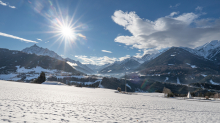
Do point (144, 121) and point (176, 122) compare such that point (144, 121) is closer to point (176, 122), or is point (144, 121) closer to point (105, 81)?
point (176, 122)

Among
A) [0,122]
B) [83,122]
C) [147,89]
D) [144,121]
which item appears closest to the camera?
[0,122]

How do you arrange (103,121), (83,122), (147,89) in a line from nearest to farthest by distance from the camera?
(83,122)
(103,121)
(147,89)

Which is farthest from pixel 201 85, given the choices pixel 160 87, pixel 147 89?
pixel 147 89

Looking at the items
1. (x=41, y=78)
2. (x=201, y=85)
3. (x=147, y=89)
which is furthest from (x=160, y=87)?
(x=41, y=78)

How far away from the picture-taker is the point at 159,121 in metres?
10.5

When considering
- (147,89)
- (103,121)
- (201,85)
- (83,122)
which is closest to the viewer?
(83,122)

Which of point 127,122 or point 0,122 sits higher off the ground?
point 0,122

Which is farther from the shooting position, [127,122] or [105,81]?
[105,81]

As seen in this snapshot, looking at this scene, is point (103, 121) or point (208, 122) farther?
point (208, 122)

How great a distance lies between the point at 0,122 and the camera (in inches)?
268

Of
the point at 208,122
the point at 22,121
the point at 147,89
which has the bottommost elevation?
the point at 147,89

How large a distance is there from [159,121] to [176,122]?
1.44 metres

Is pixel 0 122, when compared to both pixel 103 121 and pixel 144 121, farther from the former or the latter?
pixel 144 121

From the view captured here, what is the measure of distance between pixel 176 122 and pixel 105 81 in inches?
7284
